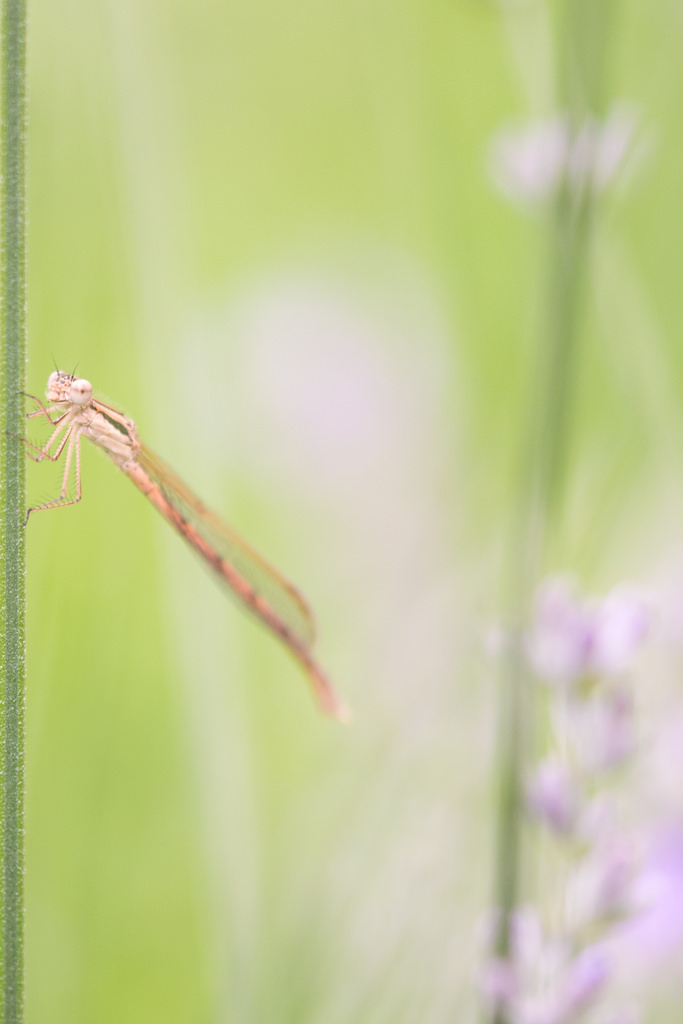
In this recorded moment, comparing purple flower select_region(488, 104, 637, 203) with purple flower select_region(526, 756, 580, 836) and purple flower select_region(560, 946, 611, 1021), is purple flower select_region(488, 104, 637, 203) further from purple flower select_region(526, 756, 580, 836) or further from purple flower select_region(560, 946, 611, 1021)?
purple flower select_region(560, 946, 611, 1021)

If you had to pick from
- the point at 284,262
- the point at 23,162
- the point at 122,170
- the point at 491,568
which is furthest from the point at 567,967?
the point at 284,262

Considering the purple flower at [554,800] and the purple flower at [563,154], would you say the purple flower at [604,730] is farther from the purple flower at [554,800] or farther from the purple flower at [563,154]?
the purple flower at [563,154]

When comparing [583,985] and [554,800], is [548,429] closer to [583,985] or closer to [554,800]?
[554,800]

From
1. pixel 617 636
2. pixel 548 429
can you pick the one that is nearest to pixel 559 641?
pixel 617 636

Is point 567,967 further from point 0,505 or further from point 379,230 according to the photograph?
point 379,230

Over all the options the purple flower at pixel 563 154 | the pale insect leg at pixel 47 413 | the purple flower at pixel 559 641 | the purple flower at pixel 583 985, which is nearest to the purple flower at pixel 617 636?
the purple flower at pixel 559 641

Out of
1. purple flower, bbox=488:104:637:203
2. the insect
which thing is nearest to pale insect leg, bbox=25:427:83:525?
the insect

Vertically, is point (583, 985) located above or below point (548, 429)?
below
